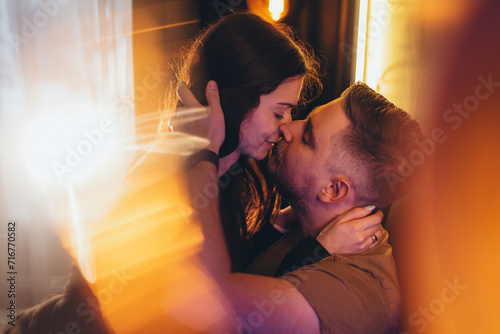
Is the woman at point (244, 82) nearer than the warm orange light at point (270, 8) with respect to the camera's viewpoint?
Yes

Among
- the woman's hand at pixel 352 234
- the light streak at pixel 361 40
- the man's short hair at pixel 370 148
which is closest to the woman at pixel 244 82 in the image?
the man's short hair at pixel 370 148

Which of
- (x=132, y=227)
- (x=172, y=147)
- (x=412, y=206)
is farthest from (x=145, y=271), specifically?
(x=412, y=206)

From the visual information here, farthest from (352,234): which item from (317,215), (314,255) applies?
(317,215)

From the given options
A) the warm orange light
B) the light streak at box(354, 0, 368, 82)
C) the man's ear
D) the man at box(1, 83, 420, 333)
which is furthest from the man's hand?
the light streak at box(354, 0, 368, 82)

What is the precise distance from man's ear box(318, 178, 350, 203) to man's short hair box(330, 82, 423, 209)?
40 mm

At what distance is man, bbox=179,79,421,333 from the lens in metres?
0.97

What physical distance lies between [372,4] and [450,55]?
1023 millimetres

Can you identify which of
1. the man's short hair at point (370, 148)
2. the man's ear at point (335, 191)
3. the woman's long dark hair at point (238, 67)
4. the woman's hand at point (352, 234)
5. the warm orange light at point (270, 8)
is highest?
the warm orange light at point (270, 8)

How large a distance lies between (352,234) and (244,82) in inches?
27.7

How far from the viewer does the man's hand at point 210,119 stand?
50.3 inches

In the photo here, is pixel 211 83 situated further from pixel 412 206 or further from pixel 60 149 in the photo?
pixel 60 149

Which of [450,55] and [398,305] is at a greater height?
[450,55]

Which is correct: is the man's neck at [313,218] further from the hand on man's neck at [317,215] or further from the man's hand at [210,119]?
the man's hand at [210,119]

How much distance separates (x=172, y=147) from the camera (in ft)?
4.29
